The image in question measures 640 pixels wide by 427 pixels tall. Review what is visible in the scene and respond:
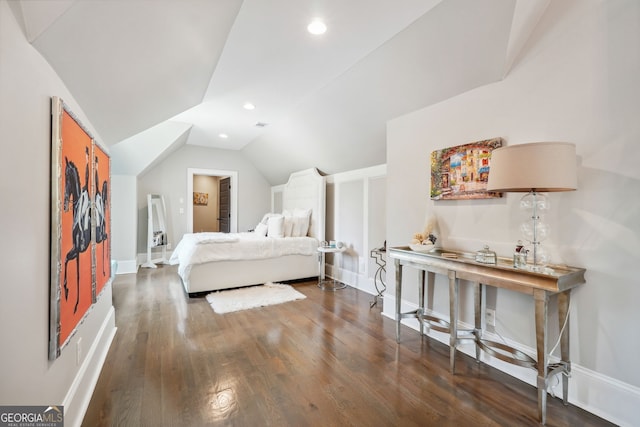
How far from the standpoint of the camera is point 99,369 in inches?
84.4

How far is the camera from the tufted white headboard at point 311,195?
507 cm

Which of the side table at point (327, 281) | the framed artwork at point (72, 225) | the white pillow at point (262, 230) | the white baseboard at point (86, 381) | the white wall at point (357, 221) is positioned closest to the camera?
the framed artwork at point (72, 225)

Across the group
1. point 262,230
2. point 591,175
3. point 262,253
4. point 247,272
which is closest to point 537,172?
point 591,175

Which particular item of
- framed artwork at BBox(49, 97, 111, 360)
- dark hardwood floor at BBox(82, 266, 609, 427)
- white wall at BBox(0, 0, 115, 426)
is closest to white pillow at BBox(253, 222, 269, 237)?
dark hardwood floor at BBox(82, 266, 609, 427)

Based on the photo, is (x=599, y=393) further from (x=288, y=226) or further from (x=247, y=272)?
(x=288, y=226)

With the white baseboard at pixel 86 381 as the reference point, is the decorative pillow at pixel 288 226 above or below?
above

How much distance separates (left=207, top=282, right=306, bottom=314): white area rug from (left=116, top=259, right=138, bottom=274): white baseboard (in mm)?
2270

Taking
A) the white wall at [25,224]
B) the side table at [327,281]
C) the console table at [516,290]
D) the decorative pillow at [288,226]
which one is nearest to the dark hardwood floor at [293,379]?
the console table at [516,290]

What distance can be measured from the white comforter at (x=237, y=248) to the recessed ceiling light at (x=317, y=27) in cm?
296

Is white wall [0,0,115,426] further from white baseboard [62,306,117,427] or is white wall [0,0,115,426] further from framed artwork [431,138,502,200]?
framed artwork [431,138,502,200]

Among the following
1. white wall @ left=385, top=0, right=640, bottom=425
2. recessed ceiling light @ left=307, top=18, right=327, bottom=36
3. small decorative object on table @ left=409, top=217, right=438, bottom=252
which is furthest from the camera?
small decorative object on table @ left=409, top=217, right=438, bottom=252

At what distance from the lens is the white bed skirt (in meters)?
4.00

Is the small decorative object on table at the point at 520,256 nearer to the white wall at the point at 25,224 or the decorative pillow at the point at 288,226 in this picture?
the white wall at the point at 25,224

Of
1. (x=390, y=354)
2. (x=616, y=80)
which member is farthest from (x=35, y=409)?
(x=616, y=80)
